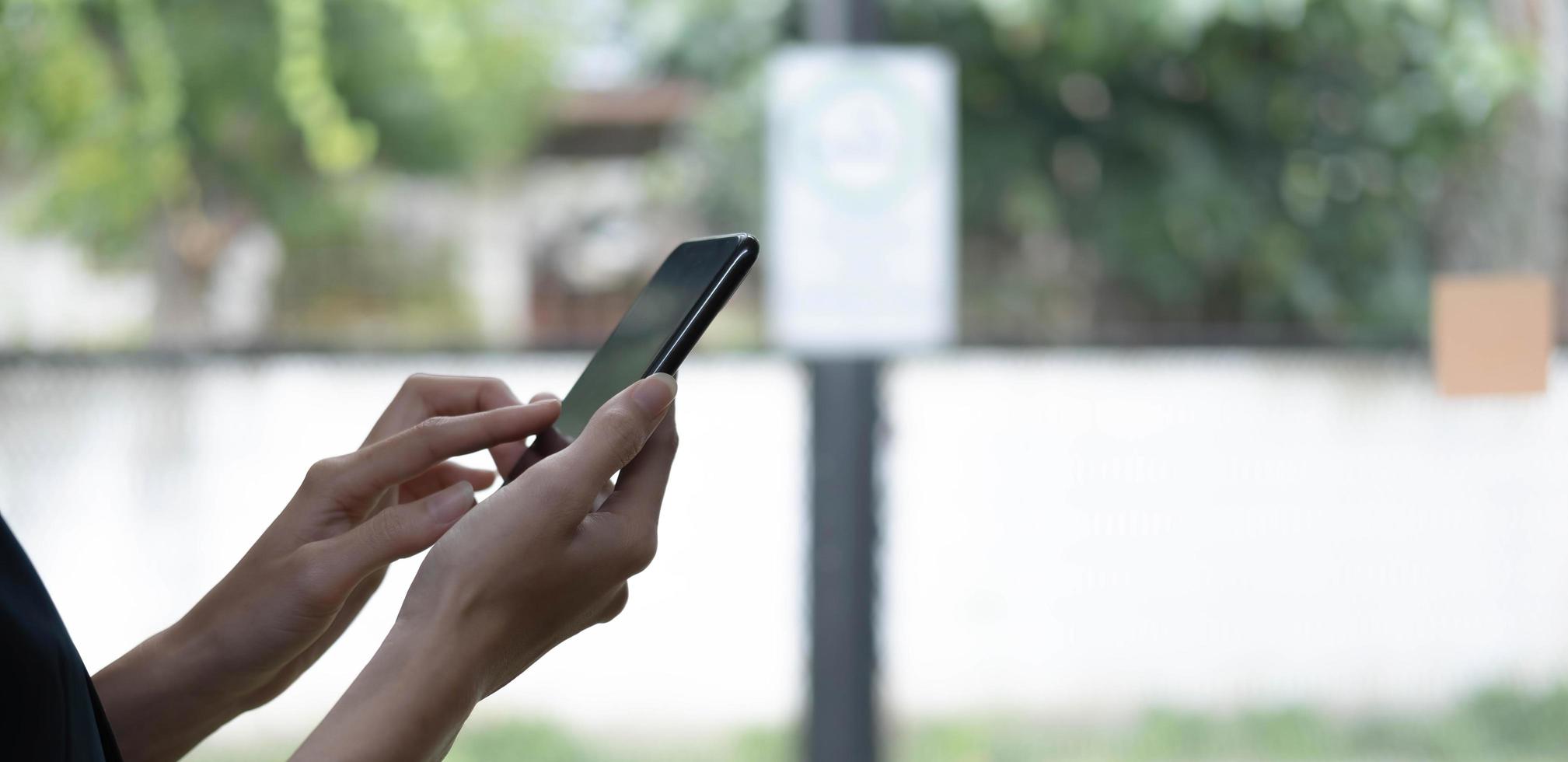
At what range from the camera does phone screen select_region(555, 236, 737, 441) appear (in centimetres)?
64

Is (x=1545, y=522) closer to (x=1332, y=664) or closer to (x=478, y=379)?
(x=1332, y=664)

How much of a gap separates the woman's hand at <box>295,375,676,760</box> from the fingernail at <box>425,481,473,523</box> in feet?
0.11

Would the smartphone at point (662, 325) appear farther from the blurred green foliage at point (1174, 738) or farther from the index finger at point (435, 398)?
the blurred green foliage at point (1174, 738)

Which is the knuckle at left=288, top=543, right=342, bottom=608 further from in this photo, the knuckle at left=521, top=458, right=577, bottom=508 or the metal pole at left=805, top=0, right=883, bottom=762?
the metal pole at left=805, top=0, right=883, bottom=762

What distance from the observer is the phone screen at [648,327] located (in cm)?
64

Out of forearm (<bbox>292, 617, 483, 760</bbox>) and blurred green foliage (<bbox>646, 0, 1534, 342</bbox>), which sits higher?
blurred green foliage (<bbox>646, 0, 1534, 342</bbox>)

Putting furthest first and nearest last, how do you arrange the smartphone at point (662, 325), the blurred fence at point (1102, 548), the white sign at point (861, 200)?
the blurred fence at point (1102, 548), the white sign at point (861, 200), the smartphone at point (662, 325)

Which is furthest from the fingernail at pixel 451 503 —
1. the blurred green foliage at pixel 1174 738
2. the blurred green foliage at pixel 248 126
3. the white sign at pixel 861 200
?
the blurred green foliage at pixel 248 126

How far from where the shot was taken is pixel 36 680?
0.53 meters

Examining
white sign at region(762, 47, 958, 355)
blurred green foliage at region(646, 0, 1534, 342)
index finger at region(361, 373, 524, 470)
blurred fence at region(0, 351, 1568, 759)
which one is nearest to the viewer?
index finger at region(361, 373, 524, 470)

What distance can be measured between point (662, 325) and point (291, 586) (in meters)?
0.25

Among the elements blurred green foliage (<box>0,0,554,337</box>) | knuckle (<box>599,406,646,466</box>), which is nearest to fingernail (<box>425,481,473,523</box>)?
knuckle (<box>599,406,646,466</box>)

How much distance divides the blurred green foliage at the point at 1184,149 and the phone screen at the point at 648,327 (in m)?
2.50

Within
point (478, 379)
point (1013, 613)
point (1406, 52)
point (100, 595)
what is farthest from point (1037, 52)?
point (478, 379)
